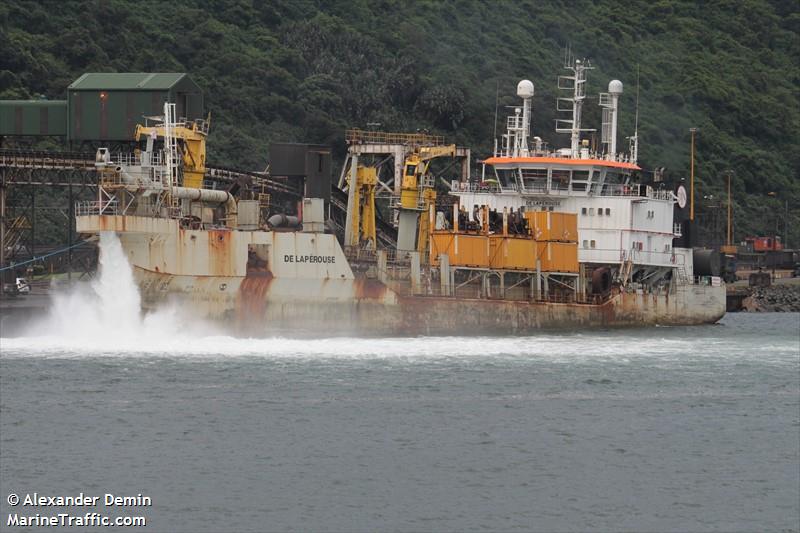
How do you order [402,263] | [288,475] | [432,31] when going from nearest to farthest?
[288,475], [402,263], [432,31]

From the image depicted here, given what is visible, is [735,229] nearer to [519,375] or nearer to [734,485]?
[519,375]

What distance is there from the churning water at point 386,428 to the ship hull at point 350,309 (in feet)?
2.48

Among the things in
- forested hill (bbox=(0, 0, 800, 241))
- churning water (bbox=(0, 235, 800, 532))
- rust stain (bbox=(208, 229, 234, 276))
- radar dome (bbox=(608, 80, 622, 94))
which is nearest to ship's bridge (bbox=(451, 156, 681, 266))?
radar dome (bbox=(608, 80, 622, 94))

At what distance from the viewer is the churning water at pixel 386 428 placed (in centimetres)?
3088

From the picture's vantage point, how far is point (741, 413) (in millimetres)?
41906

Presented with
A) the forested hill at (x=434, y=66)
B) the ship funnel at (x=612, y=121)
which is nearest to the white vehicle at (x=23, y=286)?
the ship funnel at (x=612, y=121)

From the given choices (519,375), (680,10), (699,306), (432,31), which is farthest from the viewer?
(680,10)

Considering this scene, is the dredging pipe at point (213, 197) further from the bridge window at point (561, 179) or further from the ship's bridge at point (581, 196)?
the bridge window at point (561, 179)

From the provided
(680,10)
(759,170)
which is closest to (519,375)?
(759,170)

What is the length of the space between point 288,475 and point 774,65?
129m

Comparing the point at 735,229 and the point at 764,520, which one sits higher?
the point at 735,229

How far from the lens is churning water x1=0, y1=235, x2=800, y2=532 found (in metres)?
30.9

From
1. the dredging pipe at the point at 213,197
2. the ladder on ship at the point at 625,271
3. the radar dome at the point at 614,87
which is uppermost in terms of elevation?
the radar dome at the point at 614,87

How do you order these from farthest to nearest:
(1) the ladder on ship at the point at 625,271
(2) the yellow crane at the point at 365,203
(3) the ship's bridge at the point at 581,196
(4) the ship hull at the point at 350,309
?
(1) the ladder on ship at the point at 625,271 < (3) the ship's bridge at the point at 581,196 < (2) the yellow crane at the point at 365,203 < (4) the ship hull at the point at 350,309
